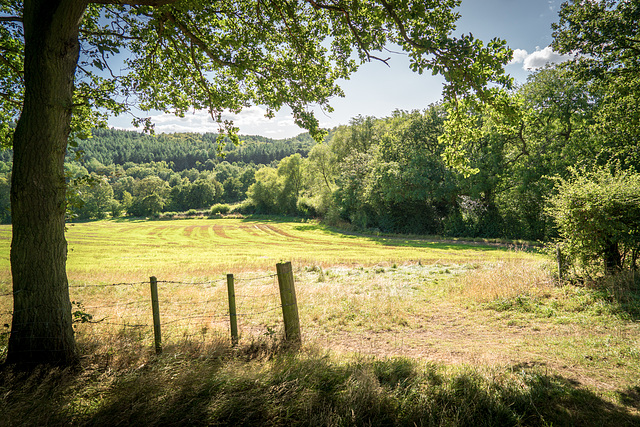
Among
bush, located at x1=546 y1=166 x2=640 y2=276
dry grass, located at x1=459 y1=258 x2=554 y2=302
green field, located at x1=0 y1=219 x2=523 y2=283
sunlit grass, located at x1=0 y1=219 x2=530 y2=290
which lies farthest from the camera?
green field, located at x1=0 y1=219 x2=523 y2=283

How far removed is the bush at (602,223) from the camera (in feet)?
27.1

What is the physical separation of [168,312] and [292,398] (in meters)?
6.79

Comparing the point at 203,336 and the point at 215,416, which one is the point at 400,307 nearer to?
the point at 203,336

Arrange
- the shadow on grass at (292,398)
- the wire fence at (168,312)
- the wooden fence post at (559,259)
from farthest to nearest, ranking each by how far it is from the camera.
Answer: the wooden fence post at (559,259), the wire fence at (168,312), the shadow on grass at (292,398)

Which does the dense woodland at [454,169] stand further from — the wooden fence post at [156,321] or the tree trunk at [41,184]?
the wooden fence post at [156,321]

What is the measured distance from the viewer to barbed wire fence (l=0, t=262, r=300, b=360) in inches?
212

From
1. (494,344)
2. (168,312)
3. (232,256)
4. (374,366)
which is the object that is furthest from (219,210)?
(374,366)

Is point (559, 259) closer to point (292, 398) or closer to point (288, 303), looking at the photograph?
point (288, 303)

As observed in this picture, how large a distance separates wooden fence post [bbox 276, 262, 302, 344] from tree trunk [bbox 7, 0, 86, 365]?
3.28m

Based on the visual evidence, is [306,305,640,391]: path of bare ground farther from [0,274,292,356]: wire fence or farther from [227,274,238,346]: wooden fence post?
[0,274,292,356]: wire fence

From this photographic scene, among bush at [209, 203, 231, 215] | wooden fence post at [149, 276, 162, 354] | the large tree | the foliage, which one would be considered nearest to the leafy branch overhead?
the large tree

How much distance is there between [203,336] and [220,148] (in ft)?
20.6

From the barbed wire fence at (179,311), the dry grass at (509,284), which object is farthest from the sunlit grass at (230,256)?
the dry grass at (509,284)

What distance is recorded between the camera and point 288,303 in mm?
5391
